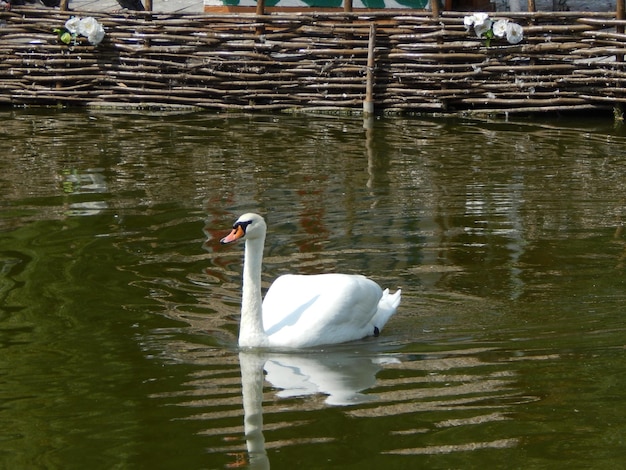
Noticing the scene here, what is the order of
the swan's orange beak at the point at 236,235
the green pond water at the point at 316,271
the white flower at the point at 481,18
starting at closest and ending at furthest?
the green pond water at the point at 316,271, the swan's orange beak at the point at 236,235, the white flower at the point at 481,18

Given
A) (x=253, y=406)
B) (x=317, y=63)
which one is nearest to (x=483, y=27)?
(x=317, y=63)

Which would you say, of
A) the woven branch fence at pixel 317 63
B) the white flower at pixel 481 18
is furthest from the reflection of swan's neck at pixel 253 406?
the woven branch fence at pixel 317 63

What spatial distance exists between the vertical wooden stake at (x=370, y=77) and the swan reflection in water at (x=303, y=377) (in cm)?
1002

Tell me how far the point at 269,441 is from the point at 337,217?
4.91m

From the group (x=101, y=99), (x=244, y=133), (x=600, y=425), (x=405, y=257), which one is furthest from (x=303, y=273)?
(x=101, y=99)

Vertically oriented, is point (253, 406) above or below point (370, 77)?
below

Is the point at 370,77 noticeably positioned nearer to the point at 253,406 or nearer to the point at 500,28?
the point at 500,28

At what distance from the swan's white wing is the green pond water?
0.37 ft

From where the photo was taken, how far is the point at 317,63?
17.0 meters

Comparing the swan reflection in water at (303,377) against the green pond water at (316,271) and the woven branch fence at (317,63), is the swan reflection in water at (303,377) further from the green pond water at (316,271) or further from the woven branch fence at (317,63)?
the woven branch fence at (317,63)

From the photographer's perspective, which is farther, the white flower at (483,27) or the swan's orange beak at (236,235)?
the white flower at (483,27)

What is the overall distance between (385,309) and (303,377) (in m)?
1.03

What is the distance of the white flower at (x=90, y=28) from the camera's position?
56.2ft

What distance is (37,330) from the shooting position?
24.2 ft
